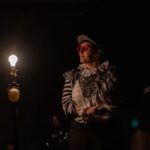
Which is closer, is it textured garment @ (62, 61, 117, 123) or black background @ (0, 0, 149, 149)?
textured garment @ (62, 61, 117, 123)

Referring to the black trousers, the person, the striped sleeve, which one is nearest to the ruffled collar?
the person

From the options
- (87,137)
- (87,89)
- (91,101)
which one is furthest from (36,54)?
(87,137)

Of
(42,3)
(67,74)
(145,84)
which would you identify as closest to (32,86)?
(42,3)

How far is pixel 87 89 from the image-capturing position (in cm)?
767

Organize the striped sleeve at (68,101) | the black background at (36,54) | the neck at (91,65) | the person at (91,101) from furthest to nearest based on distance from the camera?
the black background at (36,54) → the neck at (91,65) → the striped sleeve at (68,101) → the person at (91,101)

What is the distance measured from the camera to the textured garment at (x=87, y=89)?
763 centimetres

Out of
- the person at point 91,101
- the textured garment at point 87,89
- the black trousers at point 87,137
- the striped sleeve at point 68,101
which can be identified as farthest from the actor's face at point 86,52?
the black trousers at point 87,137

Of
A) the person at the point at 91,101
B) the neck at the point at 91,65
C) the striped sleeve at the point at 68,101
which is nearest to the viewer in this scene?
the person at the point at 91,101

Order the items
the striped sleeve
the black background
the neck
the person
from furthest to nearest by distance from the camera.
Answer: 1. the black background
2. the neck
3. the striped sleeve
4. the person

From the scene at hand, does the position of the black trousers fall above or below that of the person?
below

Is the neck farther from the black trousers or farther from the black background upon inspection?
the black background

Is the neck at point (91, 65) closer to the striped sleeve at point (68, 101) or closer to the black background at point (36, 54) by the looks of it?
the striped sleeve at point (68, 101)

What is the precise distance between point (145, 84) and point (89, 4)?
8.29 ft

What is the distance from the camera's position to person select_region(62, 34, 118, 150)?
7613 millimetres
